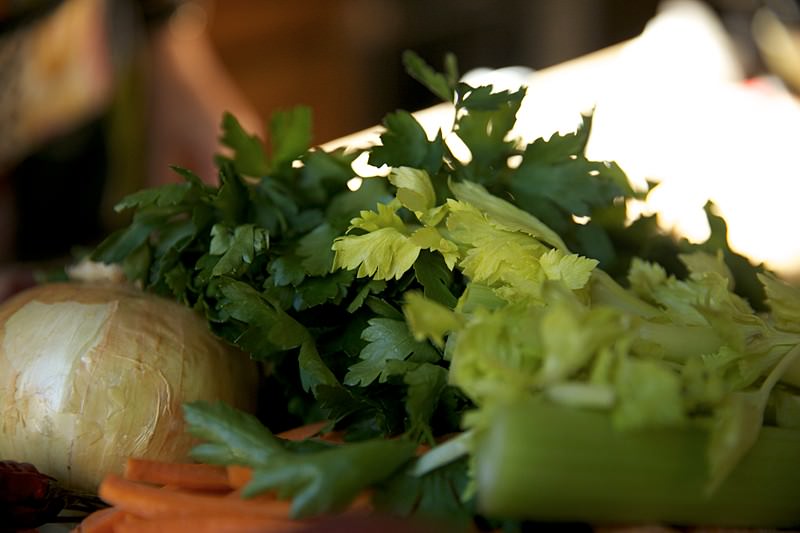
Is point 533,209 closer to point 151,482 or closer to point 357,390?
point 357,390

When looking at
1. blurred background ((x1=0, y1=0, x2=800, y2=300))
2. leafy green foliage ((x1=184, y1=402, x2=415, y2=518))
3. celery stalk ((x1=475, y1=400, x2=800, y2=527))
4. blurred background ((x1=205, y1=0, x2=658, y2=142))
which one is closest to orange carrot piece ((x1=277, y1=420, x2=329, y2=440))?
leafy green foliage ((x1=184, y1=402, x2=415, y2=518))

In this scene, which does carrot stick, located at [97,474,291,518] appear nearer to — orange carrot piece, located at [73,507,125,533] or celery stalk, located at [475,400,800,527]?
orange carrot piece, located at [73,507,125,533]

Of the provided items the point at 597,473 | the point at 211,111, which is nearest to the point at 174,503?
the point at 597,473

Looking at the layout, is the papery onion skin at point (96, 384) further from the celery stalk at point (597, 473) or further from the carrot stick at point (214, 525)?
the celery stalk at point (597, 473)

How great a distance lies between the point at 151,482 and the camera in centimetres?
70

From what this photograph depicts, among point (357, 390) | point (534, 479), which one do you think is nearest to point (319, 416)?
point (357, 390)

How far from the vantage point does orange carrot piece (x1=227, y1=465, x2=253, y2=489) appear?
67 centimetres

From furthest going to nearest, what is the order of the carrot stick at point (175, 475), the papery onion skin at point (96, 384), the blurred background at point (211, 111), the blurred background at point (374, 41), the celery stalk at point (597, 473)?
the blurred background at point (374, 41)
the blurred background at point (211, 111)
the papery onion skin at point (96, 384)
the carrot stick at point (175, 475)
the celery stalk at point (597, 473)

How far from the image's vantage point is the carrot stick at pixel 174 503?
63 centimetres

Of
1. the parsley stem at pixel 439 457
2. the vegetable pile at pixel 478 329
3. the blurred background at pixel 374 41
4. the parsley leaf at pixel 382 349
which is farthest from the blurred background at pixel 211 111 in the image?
the blurred background at pixel 374 41

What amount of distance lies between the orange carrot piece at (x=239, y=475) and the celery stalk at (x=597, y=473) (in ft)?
0.60

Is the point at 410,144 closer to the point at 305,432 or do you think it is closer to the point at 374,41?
the point at 305,432

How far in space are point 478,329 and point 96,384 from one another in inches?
15.5

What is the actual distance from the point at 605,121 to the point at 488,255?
1.26m
